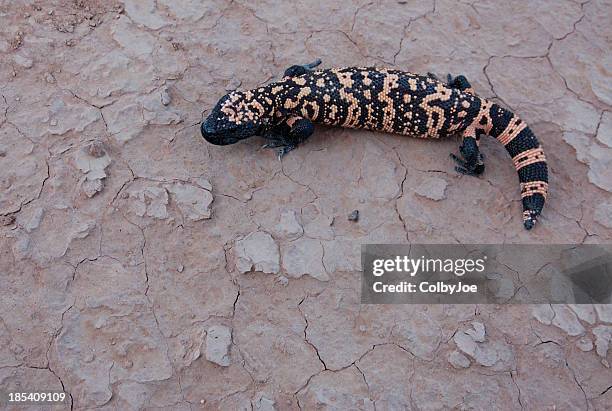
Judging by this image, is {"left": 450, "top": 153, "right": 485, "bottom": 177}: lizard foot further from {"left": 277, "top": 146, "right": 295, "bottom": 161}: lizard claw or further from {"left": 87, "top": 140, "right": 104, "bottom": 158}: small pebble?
{"left": 87, "top": 140, "right": 104, "bottom": 158}: small pebble

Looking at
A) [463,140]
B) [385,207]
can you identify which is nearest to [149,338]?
[385,207]

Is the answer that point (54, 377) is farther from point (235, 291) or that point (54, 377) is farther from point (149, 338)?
point (235, 291)

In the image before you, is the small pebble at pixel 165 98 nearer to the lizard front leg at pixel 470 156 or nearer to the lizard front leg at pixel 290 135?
the lizard front leg at pixel 290 135

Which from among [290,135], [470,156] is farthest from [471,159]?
[290,135]

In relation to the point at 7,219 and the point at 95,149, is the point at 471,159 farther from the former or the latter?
the point at 7,219

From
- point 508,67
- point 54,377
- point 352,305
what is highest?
point 508,67
